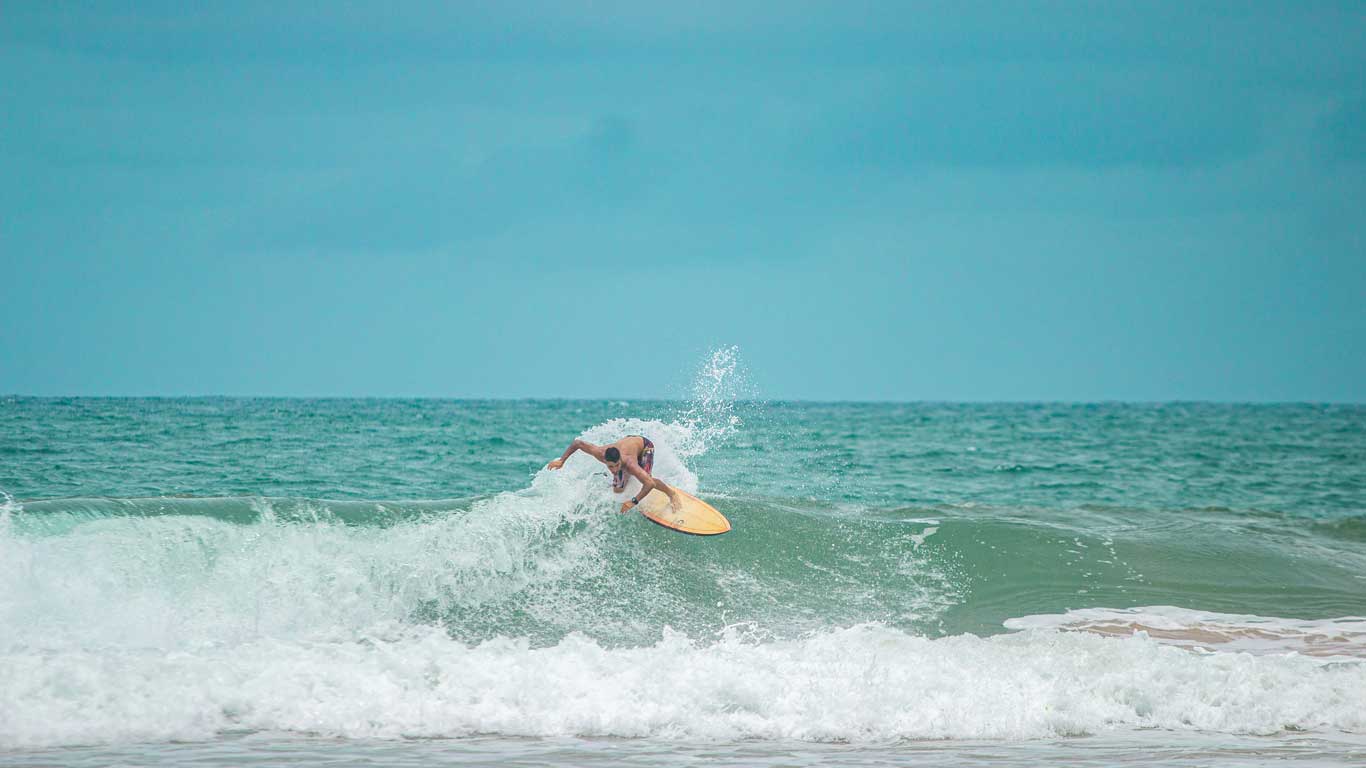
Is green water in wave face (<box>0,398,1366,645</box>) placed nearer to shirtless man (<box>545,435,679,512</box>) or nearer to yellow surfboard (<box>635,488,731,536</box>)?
yellow surfboard (<box>635,488,731,536</box>)

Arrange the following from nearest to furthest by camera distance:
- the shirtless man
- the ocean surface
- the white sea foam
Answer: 1. the ocean surface
2. the white sea foam
3. the shirtless man

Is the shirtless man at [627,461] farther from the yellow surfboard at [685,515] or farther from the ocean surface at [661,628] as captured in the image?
the ocean surface at [661,628]

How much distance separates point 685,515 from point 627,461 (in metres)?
1.04

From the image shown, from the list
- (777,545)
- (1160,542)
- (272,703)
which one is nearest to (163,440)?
(777,545)

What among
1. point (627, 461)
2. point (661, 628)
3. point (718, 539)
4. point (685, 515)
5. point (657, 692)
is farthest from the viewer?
point (718, 539)

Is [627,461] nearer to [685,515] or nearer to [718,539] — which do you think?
[685,515]

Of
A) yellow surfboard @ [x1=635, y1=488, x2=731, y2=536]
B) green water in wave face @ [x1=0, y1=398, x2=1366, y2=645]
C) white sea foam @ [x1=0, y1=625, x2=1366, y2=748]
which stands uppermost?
yellow surfboard @ [x1=635, y1=488, x2=731, y2=536]

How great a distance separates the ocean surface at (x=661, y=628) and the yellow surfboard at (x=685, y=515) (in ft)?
0.89

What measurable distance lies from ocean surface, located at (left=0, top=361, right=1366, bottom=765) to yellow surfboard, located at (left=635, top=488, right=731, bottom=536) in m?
0.27

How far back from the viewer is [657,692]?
8.15 m

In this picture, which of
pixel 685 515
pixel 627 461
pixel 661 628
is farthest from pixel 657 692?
pixel 685 515

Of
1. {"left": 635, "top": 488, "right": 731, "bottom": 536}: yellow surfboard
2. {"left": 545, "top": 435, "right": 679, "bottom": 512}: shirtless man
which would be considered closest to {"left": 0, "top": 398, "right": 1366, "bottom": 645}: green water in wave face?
{"left": 635, "top": 488, "right": 731, "bottom": 536}: yellow surfboard

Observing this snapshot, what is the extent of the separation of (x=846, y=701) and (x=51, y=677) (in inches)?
232

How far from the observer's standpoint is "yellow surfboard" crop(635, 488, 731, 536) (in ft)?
40.7
